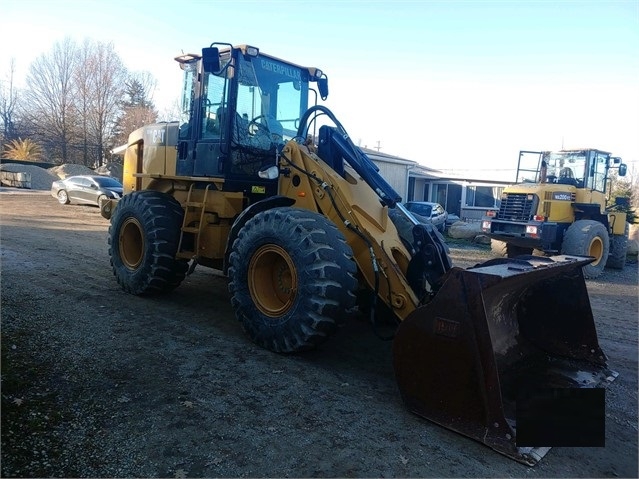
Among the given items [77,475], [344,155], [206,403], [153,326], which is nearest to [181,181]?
[153,326]

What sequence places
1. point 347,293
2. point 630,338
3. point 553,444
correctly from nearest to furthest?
point 553,444 → point 347,293 → point 630,338

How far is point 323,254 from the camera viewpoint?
178 inches

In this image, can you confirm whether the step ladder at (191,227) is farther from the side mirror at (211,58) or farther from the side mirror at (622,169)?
the side mirror at (622,169)

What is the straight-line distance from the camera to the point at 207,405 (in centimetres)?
389

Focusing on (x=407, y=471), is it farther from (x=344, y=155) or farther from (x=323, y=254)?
(x=344, y=155)

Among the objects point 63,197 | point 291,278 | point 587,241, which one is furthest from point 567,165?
point 63,197

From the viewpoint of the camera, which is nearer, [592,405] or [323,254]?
[592,405]

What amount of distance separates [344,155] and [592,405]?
329cm

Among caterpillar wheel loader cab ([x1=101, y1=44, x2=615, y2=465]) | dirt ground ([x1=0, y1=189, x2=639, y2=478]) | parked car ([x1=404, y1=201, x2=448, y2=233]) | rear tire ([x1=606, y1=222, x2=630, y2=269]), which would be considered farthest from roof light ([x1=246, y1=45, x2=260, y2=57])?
parked car ([x1=404, y1=201, x2=448, y2=233])

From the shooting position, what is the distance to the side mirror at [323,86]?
23.2 feet

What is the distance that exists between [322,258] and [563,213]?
10.5 m

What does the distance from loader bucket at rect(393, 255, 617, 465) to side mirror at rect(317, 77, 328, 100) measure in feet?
12.1

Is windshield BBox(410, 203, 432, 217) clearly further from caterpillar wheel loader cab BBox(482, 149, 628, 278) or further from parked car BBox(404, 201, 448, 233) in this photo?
caterpillar wheel loader cab BBox(482, 149, 628, 278)
